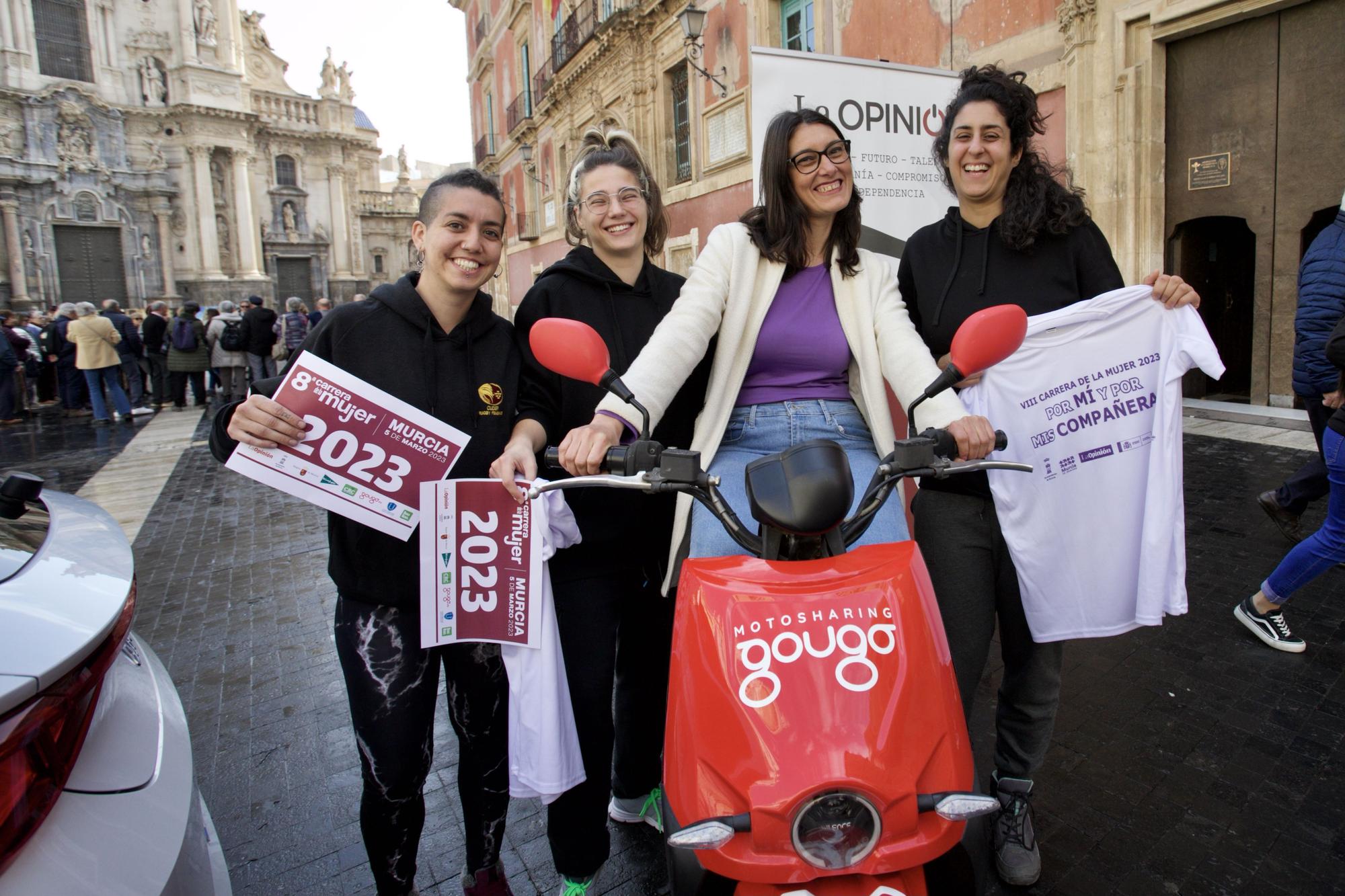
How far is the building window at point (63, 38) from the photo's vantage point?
37719 millimetres

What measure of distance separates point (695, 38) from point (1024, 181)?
13513mm

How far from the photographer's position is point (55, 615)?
1421mm

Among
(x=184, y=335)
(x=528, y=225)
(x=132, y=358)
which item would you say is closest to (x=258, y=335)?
(x=184, y=335)

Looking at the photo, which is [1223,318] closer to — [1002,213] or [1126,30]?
[1126,30]

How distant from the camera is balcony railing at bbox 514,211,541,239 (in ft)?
89.1

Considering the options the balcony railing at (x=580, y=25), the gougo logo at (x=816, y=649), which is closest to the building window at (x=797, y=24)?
the balcony railing at (x=580, y=25)

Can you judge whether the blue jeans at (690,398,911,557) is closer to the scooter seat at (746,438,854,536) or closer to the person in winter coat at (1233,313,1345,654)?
the scooter seat at (746,438,854,536)

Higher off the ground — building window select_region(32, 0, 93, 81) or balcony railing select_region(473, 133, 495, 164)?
building window select_region(32, 0, 93, 81)

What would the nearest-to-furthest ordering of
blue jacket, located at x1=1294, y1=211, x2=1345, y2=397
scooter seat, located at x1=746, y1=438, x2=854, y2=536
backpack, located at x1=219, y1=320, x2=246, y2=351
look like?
1. scooter seat, located at x1=746, y1=438, x2=854, y2=536
2. blue jacket, located at x1=1294, y1=211, x2=1345, y2=397
3. backpack, located at x1=219, y1=320, x2=246, y2=351

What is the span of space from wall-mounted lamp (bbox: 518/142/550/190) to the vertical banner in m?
22.3

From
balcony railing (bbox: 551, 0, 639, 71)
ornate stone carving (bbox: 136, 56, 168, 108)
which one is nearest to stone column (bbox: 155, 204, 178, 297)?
ornate stone carving (bbox: 136, 56, 168, 108)

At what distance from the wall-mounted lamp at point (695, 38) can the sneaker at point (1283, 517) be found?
35.4ft

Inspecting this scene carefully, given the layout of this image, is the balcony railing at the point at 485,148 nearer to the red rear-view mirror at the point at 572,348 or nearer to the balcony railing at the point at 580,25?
the balcony railing at the point at 580,25

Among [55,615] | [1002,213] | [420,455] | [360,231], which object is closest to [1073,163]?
[1002,213]
